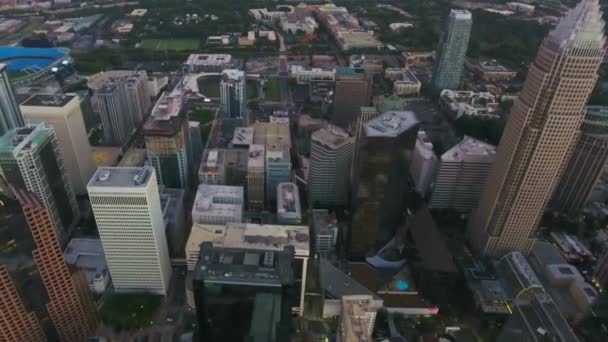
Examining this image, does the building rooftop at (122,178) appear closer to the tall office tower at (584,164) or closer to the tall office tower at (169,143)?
the tall office tower at (169,143)

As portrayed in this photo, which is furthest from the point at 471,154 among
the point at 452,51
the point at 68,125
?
the point at 68,125

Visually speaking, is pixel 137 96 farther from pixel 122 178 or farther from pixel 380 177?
pixel 380 177

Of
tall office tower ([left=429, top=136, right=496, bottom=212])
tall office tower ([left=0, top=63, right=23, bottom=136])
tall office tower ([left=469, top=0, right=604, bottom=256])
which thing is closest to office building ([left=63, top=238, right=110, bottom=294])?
tall office tower ([left=0, top=63, right=23, bottom=136])

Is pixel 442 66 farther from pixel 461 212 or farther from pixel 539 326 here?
pixel 539 326

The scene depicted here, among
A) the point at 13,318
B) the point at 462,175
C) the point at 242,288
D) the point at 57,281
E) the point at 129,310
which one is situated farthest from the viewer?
the point at 462,175

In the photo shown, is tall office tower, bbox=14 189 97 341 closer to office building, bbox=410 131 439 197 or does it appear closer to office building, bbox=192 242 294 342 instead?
office building, bbox=192 242 294 342

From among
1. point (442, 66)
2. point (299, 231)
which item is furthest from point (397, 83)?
point (299, 231)

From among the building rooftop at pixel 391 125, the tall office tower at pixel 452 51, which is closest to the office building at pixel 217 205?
the building rooftop at pixel 391 125
